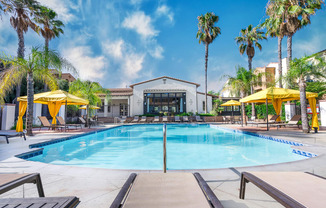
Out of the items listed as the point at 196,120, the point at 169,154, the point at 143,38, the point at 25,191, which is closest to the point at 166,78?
the point at 143,38

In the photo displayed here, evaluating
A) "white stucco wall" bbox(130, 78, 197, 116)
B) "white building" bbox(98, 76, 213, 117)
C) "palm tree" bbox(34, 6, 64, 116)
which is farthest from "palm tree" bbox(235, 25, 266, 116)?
"palm tree" bbox(34, 6, 64, 116)

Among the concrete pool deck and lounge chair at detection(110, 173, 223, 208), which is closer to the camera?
lounge chair at detection(110, 173, 223, 208)

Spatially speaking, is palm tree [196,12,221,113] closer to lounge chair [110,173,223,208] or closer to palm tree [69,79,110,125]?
palm tree [69,79,110,125]

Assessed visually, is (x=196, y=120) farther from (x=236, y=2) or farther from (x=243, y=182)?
(x=243, y=182)

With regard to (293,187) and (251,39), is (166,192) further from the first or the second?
(251,39)

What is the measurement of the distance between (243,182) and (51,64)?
10688 millimetres

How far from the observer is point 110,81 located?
36594mm

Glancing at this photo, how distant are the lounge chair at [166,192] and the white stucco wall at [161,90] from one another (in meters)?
23.7

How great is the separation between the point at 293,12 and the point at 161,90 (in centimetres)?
1756

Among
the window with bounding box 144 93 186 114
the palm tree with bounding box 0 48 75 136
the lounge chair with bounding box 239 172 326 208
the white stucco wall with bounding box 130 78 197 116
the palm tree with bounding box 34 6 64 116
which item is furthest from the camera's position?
the window with bounding box 144 93 186 114

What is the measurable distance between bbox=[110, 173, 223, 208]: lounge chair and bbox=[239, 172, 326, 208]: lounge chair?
0.53m

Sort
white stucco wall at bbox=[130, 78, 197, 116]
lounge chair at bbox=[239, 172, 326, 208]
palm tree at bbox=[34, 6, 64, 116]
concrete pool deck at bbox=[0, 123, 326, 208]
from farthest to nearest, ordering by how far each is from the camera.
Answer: white stucco wall at bbox=[130, 78, 197, 116] < palm tree at bbox=[34, 6, 64, 116] < concrete pool deck at bbox=[0, 123, 326, 208] < lounge chair at bbox=[239, 172, 326, 208]

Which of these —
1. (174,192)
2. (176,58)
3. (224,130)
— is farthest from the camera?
(176,58)

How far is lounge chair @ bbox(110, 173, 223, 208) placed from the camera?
1.40 metres
